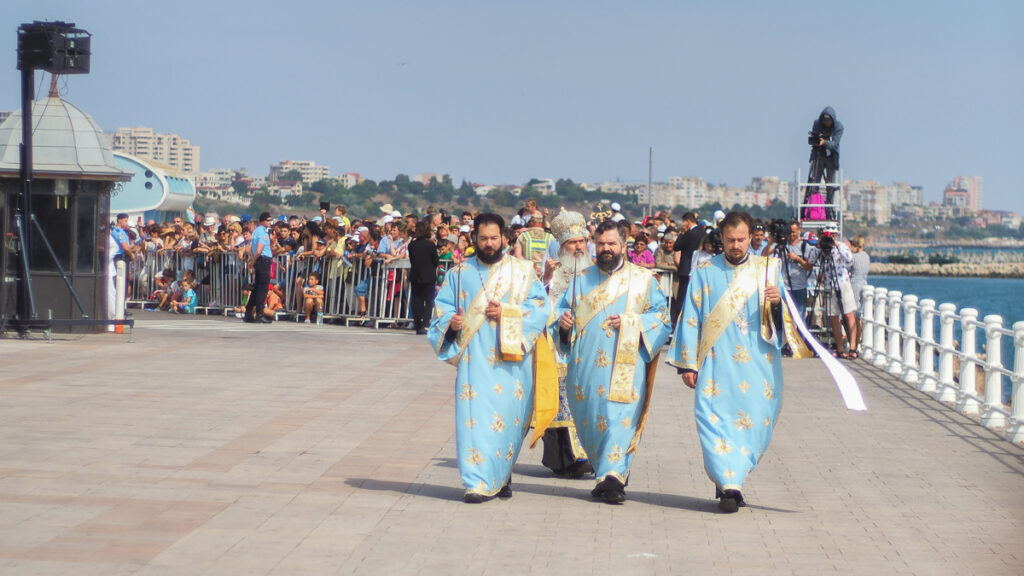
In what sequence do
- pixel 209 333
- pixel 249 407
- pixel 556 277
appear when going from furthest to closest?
pixel 209 333 → pixel 249 407 → pixel 556 277

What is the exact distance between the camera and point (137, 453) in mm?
9867

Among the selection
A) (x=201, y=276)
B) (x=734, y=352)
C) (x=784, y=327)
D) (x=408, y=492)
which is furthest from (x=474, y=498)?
(x=201, y=276)

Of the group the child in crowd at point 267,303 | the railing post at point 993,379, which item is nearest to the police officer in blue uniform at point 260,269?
the child in crowd at point 267,303

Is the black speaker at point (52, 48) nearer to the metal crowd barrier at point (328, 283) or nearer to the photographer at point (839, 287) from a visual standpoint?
the metal crowd barrier at point (328, 283)

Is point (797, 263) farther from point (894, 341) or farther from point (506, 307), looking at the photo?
point (506, 307)

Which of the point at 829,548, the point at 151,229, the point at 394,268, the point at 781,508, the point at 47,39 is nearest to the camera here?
the point at 829,548

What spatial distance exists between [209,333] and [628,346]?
43.0 feet

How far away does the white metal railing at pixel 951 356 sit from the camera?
39.4 ft

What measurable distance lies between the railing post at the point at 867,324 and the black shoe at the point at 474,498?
11673 millimetres

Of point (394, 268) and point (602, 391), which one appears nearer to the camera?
point (602, 391)

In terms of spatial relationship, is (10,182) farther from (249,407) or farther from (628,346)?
(628,346)

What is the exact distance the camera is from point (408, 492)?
879 cm

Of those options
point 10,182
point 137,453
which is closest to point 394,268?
point 10,182

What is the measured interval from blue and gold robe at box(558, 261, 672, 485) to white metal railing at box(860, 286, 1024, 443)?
14.0 feet
